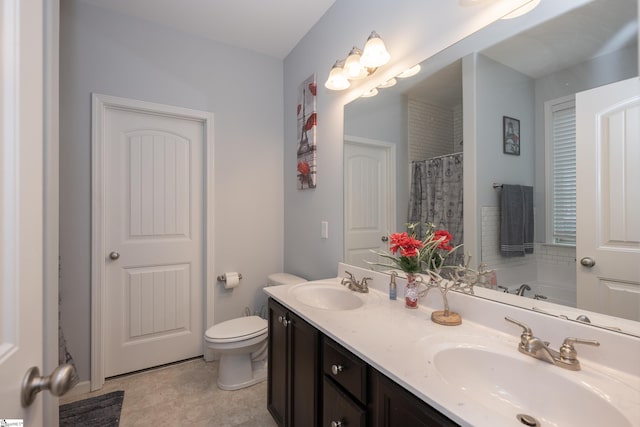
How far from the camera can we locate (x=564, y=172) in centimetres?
93

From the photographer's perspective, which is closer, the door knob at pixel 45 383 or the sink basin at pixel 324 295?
the door knob at pixel 45 383

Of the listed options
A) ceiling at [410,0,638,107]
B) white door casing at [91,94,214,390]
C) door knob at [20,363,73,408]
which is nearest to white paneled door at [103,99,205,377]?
white door casing at [91,94,214,390]

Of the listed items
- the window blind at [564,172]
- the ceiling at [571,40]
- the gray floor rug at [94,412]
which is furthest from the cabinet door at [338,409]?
the gray floor rug at [94,412]

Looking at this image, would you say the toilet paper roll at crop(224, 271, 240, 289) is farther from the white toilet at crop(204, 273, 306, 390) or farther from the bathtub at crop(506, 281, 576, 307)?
the bathtub at crop(506, 281, 576, 307)

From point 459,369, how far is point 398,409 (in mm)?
255

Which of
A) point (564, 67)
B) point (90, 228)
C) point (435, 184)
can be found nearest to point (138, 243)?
point (90, 228)

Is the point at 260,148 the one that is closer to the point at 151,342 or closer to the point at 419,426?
the point at 151,342

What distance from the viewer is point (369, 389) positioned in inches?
35.3

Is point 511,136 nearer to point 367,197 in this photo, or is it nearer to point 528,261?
point 528,261

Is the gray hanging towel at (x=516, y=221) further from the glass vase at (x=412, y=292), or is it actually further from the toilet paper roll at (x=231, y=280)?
the toilet paper roll at (x=231, y=280)

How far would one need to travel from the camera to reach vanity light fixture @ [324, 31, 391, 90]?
4.84 feet

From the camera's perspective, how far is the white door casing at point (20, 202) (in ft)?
1.57

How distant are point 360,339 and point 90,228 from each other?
2.02 meters

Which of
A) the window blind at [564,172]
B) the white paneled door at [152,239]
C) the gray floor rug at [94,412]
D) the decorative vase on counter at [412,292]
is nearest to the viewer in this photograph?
the window blind at [564,172]
